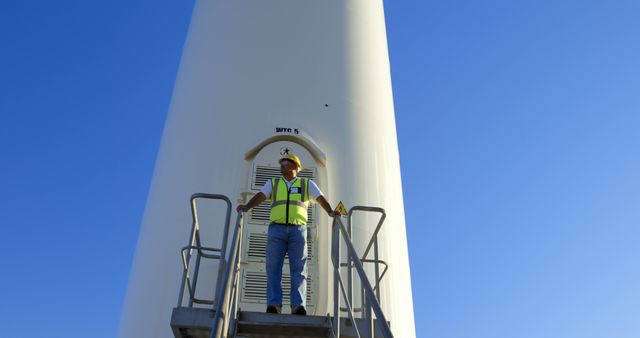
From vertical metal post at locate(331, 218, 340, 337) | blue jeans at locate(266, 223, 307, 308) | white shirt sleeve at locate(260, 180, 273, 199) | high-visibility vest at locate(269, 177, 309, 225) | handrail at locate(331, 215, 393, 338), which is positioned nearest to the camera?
handrail at locate(331, 215, 393, 338)

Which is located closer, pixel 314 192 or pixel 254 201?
pixel 254 201

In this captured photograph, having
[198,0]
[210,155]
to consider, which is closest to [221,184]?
[210,155]

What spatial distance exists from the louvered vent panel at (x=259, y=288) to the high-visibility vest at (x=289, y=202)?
33.1 inches

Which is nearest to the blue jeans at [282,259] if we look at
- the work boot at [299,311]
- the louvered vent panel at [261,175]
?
the work boot at [299,311]

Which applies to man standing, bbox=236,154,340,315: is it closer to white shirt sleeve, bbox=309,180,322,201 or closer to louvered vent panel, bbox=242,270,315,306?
white shirt sleeve, bbox=309,180,322,201

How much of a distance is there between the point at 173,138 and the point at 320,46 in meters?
2.21

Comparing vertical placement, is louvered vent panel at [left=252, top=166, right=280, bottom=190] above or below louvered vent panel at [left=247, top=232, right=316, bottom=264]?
above

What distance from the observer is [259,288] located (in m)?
6.09

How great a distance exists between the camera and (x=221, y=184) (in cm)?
663

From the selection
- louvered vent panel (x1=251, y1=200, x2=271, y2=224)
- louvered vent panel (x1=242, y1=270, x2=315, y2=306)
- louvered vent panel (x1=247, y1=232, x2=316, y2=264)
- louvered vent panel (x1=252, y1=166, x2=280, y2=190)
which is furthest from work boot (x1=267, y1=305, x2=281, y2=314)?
louvered vent panel (x1=252, y1=166, x2=280, y2=190)

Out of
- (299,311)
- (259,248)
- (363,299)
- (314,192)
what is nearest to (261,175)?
(259,248)

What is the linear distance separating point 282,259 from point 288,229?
0.90 ft

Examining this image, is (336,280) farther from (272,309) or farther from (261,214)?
(261,214)

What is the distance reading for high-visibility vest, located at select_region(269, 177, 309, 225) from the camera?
5551mm
